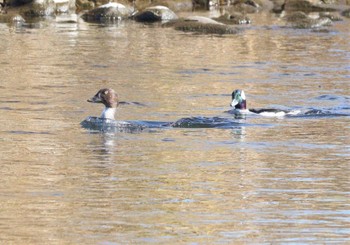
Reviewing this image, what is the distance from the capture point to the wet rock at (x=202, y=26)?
31.8m

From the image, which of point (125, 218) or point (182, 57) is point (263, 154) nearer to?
point (125, 218)

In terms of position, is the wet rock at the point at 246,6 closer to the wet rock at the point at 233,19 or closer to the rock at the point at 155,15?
the wet rock at the point at 233,19

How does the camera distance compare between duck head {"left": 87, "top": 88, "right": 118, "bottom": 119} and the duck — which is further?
the duck

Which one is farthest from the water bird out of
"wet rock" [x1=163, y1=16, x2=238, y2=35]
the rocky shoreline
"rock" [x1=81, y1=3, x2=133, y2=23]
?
"rock" [x1=81, y1=3, x2=133, y2=23]

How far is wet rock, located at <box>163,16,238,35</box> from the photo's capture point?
1252 inches

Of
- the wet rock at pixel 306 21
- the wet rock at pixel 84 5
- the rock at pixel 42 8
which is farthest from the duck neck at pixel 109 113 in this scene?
the wet rock at pixel 84 5

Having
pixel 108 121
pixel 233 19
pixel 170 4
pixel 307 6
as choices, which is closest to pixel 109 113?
pixel 108 121

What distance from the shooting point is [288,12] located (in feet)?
132

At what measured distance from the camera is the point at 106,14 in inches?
1414

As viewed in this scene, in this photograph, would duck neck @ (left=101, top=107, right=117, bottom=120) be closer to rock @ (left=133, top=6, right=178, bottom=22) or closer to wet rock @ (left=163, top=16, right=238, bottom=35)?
wet rock @ (left=163, top=16, right=238, bottom=35)

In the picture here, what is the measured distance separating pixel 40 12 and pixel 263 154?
23.1 meters

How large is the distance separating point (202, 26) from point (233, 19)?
3253mm

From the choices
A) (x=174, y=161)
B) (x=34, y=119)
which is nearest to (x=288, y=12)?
(x=34, y=119)

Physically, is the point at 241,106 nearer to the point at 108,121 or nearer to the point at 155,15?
the point at 108,121
